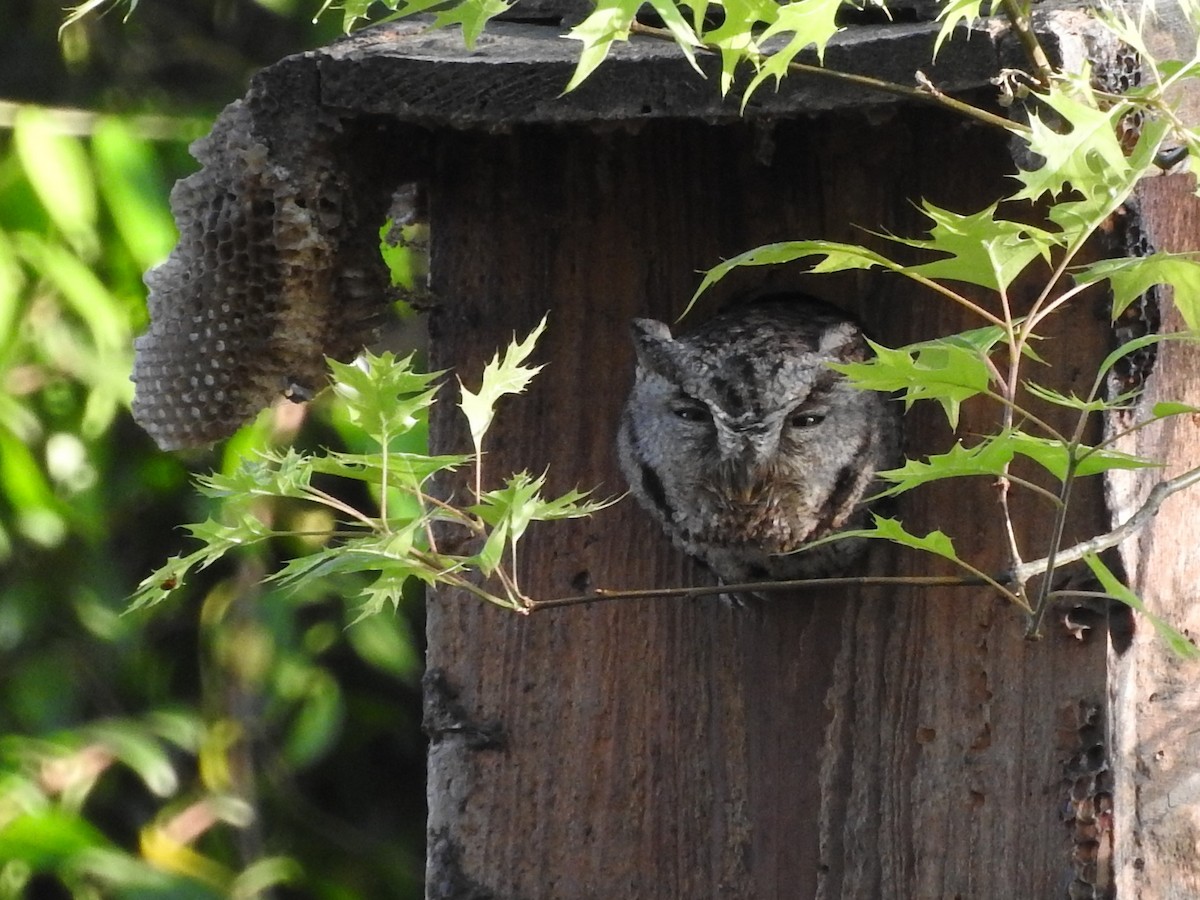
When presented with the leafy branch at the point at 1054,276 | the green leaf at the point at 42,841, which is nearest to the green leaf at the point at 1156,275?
the leafy branch at the point at 1054,276

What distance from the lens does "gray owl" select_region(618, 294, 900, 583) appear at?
4.67ft

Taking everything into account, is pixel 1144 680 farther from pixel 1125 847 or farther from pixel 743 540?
pixel 743 540

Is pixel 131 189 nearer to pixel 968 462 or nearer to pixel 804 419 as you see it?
pixel 804 419

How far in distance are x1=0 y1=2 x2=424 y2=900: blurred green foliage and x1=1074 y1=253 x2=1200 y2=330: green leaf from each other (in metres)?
1.59

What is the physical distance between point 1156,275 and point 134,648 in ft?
7.66

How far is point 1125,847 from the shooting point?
1.44m

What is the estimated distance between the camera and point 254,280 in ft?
4.91

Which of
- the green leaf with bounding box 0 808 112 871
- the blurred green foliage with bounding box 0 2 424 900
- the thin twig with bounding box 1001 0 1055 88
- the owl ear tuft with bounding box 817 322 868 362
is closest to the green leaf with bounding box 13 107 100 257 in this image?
the blurred green foliage with bounding box 0 2 424 900

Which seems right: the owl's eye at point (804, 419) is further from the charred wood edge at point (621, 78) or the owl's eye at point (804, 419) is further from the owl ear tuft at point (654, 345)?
the charred wood edge at point (621, 78)

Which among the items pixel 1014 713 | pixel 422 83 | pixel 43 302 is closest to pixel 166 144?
pixel 43 302

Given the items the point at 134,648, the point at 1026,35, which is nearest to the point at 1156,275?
the point at 1026,35

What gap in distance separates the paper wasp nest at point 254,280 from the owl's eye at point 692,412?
0.30 meters

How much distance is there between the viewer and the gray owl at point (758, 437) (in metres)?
1.42

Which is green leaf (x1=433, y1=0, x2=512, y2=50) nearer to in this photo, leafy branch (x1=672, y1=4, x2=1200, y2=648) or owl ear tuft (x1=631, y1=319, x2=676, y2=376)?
leafy branch (x1=672, y1=4, x2=1200, y2=648)
